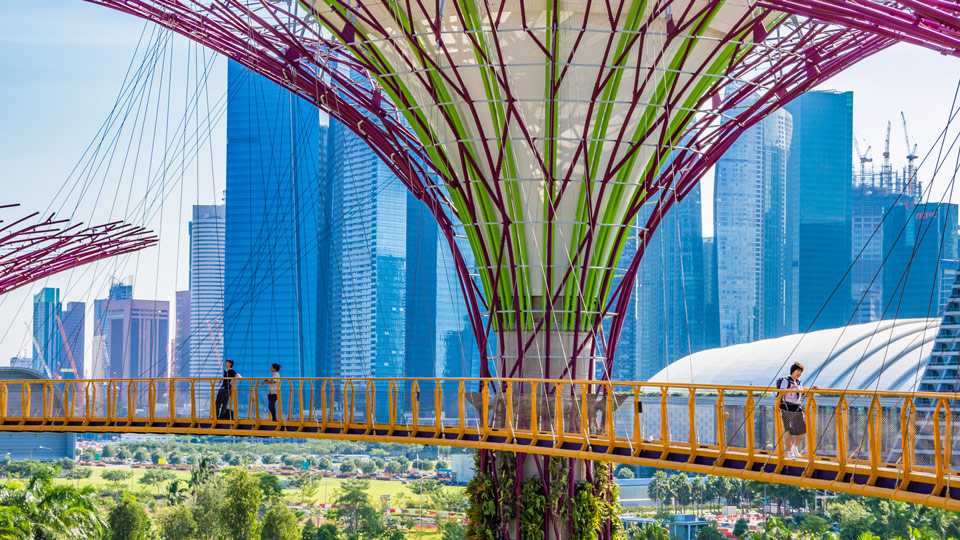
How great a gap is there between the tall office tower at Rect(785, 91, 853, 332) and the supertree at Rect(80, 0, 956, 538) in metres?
159

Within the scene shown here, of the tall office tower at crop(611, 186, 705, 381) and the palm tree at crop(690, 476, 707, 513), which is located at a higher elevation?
the tall office tower at crop(611, 186, 705, 381)

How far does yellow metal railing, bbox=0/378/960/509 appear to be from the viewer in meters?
13.6

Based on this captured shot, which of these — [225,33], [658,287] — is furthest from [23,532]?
[658,287]

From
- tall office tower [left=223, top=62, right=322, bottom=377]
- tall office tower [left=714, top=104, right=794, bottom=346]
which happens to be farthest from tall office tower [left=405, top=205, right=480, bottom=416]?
tall office tower [left=714, top=104, right=794, bottom=346]

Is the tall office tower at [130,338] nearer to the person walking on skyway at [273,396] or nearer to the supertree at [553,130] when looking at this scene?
the person walking on skyway at [273,396]

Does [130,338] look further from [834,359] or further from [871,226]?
[834,359]

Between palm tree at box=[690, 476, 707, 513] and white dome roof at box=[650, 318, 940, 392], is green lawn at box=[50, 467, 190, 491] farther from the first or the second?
white dome roof at box=[650, 318, 940, 392]

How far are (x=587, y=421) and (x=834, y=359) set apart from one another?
65.4 metres

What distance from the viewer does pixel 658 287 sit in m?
182

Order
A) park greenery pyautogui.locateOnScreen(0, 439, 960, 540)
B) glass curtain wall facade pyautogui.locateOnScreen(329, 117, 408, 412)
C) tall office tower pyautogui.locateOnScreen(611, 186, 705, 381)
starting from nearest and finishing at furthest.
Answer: park greenery pyautogui.locateOnScreen(0, 439, 960, 540) → glass curtain wall facade pyautogui.locateOnScreen(329, 117, 408, 412) → tall office tower pyautogui.locateOnScreen(611, 186, 705, 381)

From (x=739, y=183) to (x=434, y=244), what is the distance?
2130 inches

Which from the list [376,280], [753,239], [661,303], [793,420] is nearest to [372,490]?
[376,280]

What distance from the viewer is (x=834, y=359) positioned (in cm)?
8019

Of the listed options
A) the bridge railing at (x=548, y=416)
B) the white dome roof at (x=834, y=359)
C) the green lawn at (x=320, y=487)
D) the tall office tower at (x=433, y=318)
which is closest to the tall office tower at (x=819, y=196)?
the tall office tower at (x=433, y=318)
